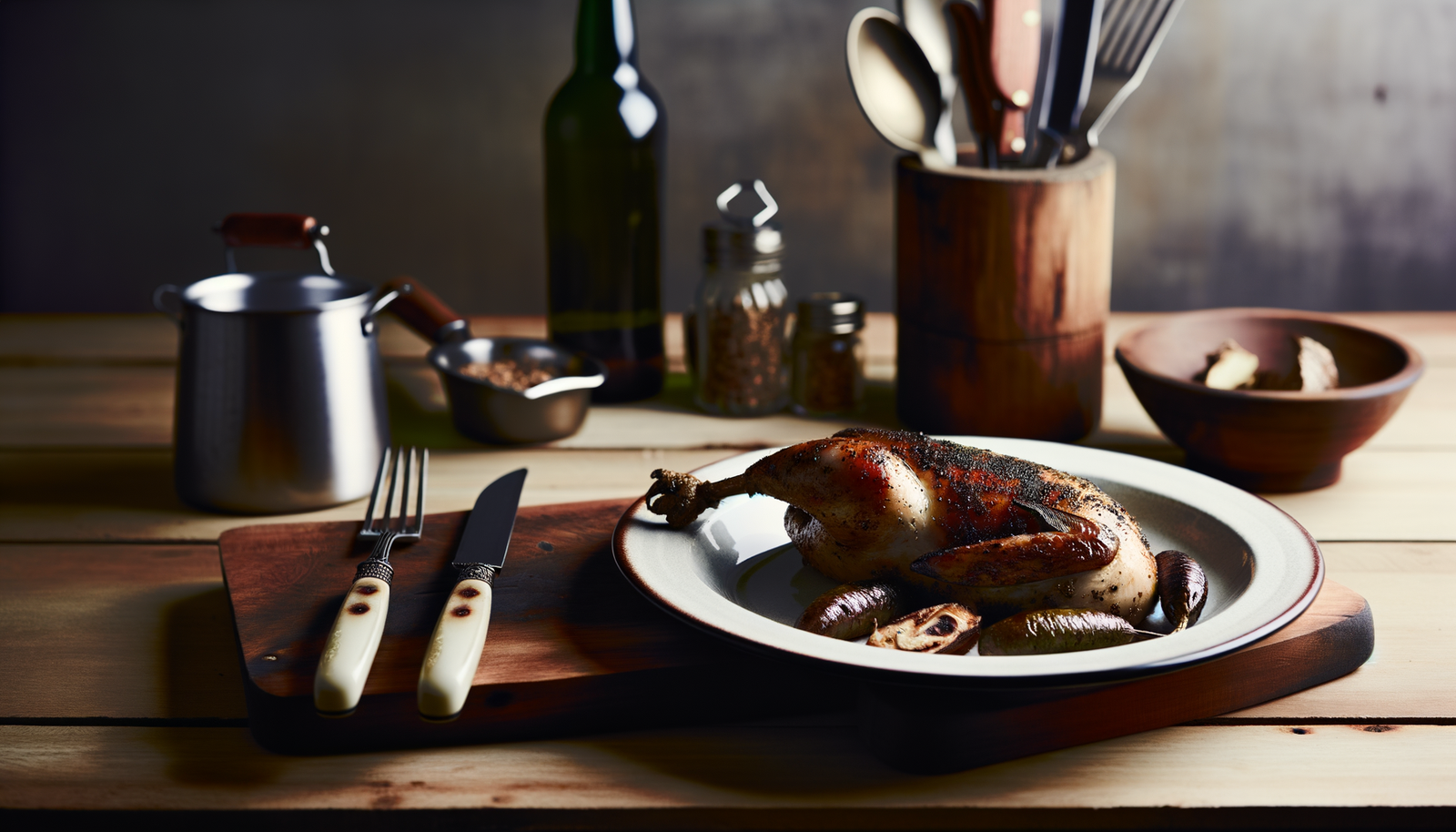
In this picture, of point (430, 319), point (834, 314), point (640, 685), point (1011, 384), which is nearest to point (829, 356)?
point (834, 314)

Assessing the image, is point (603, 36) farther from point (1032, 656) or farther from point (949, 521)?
point (1032, 656)

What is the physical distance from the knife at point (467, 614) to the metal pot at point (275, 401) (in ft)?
0.53

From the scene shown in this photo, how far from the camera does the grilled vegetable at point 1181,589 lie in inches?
26.7

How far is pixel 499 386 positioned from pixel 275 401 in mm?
240

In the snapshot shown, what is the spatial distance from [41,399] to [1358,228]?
1.78 metres

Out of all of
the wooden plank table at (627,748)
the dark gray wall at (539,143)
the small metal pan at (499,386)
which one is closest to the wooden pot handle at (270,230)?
the small metal pan at (499,386)

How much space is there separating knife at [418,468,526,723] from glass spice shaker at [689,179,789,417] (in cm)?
40

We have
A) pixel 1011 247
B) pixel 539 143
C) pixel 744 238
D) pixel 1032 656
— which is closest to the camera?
pixel 1032 656

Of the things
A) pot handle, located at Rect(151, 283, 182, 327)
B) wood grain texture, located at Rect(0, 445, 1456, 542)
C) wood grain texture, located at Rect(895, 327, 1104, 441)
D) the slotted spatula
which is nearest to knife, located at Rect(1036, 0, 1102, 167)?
the slotted spatula

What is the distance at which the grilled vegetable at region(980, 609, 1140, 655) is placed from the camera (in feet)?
2.08

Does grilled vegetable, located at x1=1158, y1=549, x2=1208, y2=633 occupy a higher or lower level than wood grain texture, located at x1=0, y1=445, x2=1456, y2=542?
higher

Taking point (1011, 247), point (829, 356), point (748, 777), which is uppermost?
point (1011, 247)

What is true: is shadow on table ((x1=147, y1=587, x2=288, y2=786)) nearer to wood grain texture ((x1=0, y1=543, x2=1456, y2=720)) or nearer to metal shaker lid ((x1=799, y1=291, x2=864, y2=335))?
wood grain texture ((x1=0, y1=543, x2=1456, y2=720))

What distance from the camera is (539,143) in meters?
1.77
